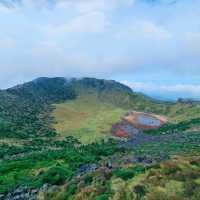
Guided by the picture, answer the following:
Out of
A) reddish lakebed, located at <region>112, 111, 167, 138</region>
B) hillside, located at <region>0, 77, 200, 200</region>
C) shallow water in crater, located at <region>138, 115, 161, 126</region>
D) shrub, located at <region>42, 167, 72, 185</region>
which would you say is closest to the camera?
hillside, located at <region>0, 77, 200, 200</region>

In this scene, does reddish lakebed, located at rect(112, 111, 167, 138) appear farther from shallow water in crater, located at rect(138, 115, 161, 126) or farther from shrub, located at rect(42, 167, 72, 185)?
shrub, located at rect(42, 167, 72, 185)

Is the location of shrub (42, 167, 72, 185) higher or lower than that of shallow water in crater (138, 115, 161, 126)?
lower

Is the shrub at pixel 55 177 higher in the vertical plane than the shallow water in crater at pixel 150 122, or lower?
lower

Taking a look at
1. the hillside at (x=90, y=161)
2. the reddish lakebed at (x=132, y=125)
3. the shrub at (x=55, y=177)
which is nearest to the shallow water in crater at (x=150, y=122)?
the reddish lakebed at (x=132, y=125)

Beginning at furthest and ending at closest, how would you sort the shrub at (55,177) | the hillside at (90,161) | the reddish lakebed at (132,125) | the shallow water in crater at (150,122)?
1. the shallow water in crater at (150,122)
2. the reddish lakebed at (132,125)
3. the shrub at (55,177)
4. the hillside at (90,161)

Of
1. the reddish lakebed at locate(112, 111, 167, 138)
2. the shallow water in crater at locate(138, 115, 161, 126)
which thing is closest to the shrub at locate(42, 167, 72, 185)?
the reddish lakebed at locate(112, 111, 167, 138)

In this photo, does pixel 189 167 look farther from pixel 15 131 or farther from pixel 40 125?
pixel 40 125

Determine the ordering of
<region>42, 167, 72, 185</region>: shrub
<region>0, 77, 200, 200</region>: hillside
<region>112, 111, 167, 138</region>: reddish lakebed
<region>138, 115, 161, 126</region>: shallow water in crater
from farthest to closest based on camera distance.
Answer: <region>138, 115, 161, 126</region>: shallow water in crater → <region>112, 111, 167, 138</region>: reddish lakebed → <region>42, 167, 72, 185</region>: shrub → <region>0, 77, 200, 200</region>: hillside

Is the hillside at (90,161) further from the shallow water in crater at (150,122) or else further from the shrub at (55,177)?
the shallow water in crater at (150,122)

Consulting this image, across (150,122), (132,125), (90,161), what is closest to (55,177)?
(90,161)

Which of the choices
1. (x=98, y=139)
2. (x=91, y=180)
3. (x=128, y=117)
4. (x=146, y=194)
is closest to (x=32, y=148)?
(x=98, y=139)

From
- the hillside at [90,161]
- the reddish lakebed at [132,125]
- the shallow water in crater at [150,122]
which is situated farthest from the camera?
the shallow water in crater at [150,122]

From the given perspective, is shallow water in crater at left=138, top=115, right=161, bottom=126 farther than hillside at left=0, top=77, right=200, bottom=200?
Yes
